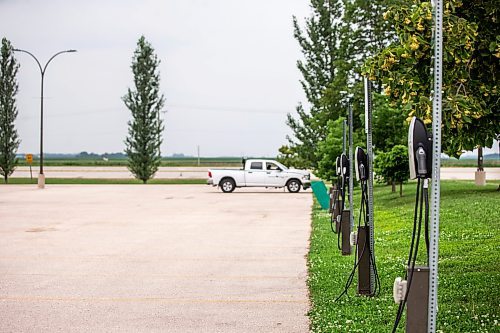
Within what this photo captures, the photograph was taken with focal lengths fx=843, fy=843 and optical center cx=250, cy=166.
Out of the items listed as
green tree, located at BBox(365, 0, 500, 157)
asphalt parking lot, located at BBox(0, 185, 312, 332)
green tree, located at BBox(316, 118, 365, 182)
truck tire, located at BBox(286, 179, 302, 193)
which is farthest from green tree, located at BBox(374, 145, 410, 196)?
green tree, located at BBox(365, 0, 500, 157)

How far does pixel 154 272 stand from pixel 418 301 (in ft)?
25.5

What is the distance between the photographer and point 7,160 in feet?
184

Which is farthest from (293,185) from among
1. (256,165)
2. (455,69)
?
(455,69)

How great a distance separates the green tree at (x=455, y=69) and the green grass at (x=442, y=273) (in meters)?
1.81

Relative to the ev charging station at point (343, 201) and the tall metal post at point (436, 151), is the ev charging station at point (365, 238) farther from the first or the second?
the tall metal post at point (436, 151)

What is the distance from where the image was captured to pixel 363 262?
32.3 ft

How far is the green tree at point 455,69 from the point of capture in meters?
8.50

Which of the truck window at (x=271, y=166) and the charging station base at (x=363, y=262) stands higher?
the truck window at (x=271, y=166)

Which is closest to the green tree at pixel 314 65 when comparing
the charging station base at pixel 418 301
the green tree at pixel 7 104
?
the green tree at pixel 7 104

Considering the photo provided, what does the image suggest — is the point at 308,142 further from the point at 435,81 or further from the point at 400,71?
the point at 435,81

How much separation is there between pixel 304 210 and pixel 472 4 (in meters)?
18.6

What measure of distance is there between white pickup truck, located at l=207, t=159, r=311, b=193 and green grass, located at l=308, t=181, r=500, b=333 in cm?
2063

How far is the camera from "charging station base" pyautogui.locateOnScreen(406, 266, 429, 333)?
5570mm

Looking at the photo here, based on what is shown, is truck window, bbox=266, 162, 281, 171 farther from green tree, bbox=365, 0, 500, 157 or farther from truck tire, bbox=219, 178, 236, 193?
green tree, bbox=365, 0, 500, 157
